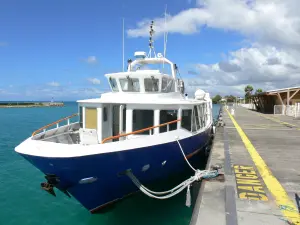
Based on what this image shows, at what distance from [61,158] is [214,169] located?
5.09m

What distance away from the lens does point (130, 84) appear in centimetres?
1030

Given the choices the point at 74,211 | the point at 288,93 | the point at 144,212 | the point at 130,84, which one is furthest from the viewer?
the point at 288,93

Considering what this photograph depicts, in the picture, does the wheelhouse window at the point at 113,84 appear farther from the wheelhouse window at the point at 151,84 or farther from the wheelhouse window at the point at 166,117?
the wheelhouse window at the point at 166,117

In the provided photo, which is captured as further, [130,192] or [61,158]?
[130,192]

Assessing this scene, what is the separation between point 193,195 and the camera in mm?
10758

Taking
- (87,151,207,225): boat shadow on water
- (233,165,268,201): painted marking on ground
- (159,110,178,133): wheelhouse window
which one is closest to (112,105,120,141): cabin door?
(159,110,178,133): wheelhouse window

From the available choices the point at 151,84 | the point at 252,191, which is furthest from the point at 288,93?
the point at 252,191

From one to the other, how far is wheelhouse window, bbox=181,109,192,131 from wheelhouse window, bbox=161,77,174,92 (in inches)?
59.6

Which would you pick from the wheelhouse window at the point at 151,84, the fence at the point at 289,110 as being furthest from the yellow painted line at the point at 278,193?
the fence at the point at 289,110

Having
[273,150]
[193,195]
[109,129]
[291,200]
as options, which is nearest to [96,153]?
[109,129]

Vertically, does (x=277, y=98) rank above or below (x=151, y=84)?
below

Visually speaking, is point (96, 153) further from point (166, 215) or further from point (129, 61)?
point (129, 61)

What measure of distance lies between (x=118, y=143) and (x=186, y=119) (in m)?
3.92

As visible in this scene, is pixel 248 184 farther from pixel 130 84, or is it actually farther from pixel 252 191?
pixel 130 84
